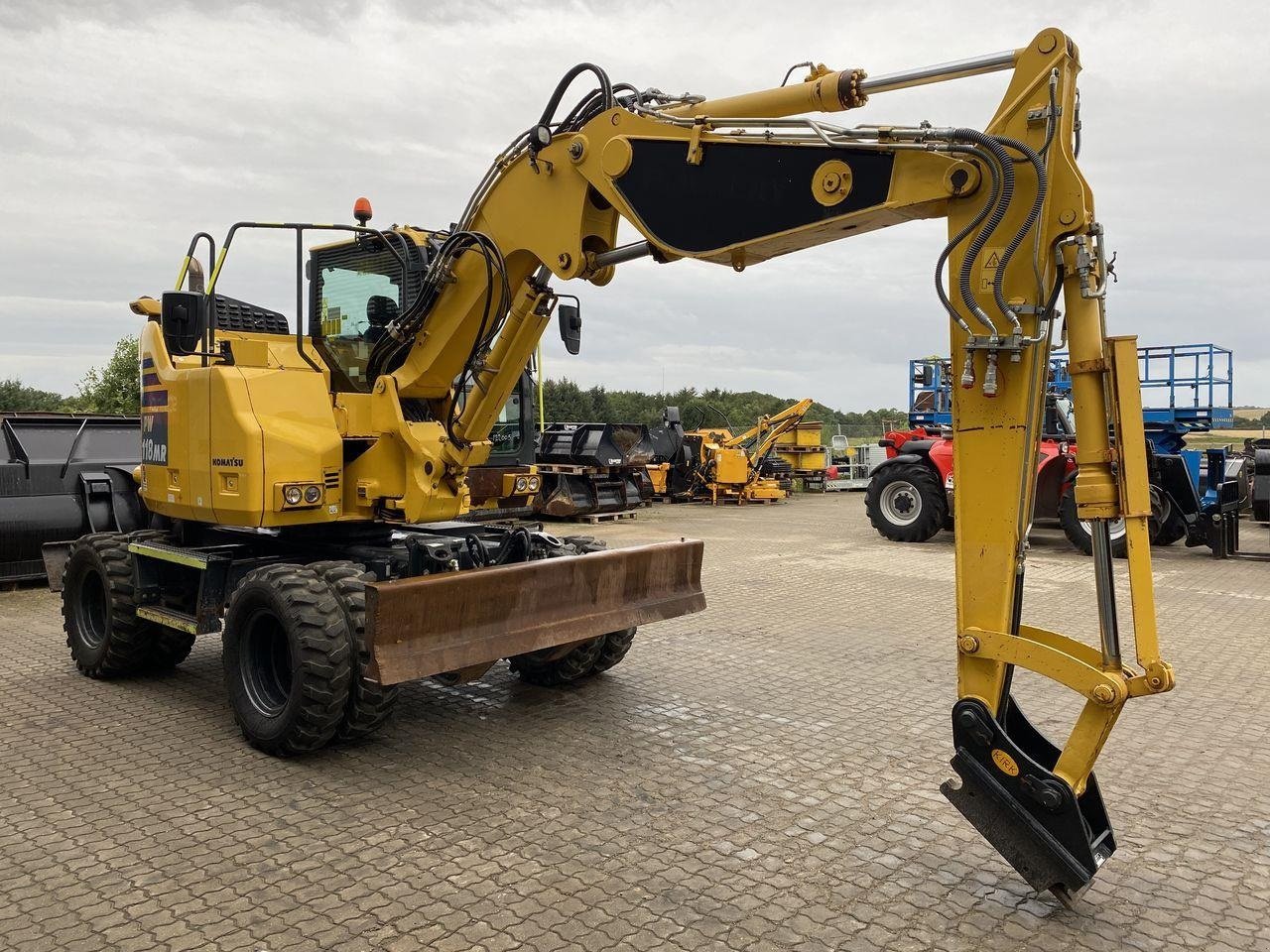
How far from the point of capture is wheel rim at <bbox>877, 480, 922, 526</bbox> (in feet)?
48.8

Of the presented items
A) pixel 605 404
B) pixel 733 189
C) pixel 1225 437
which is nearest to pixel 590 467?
pixel 733 189

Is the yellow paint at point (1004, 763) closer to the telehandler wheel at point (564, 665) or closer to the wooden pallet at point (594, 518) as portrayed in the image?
the telehandler wheel at point (564, 665)

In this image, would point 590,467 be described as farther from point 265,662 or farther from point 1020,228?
point 1020,228

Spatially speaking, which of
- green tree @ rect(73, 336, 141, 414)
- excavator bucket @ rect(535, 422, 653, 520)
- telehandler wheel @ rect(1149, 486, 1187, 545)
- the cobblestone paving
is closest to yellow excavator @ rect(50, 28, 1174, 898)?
the cobblestone paving

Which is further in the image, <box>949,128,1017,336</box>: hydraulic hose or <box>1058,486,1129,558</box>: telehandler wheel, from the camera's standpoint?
<box>1058,486,1129,558</box>: telehandler wheel

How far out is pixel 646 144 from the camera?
15.3ft

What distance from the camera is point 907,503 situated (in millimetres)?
15016

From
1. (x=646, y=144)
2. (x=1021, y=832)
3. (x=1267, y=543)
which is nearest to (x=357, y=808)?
(x=1021, y=832)

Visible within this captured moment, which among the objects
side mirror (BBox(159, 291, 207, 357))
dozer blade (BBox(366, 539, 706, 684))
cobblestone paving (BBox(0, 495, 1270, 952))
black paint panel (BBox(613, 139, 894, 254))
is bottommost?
cobblestone paving (BBox(0, 495, 1270, 952))

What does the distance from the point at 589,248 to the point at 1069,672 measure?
3.15m

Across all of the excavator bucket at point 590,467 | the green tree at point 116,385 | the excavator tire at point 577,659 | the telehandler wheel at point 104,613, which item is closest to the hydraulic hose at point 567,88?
the excavator tire at point 577,659

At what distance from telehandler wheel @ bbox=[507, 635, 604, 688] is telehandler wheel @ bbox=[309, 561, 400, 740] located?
1303 mm

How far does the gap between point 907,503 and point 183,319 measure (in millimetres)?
11844

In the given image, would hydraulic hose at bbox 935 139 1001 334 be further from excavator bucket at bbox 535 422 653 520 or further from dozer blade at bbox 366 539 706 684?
excavator bucket at bbox 535 422 653 520
